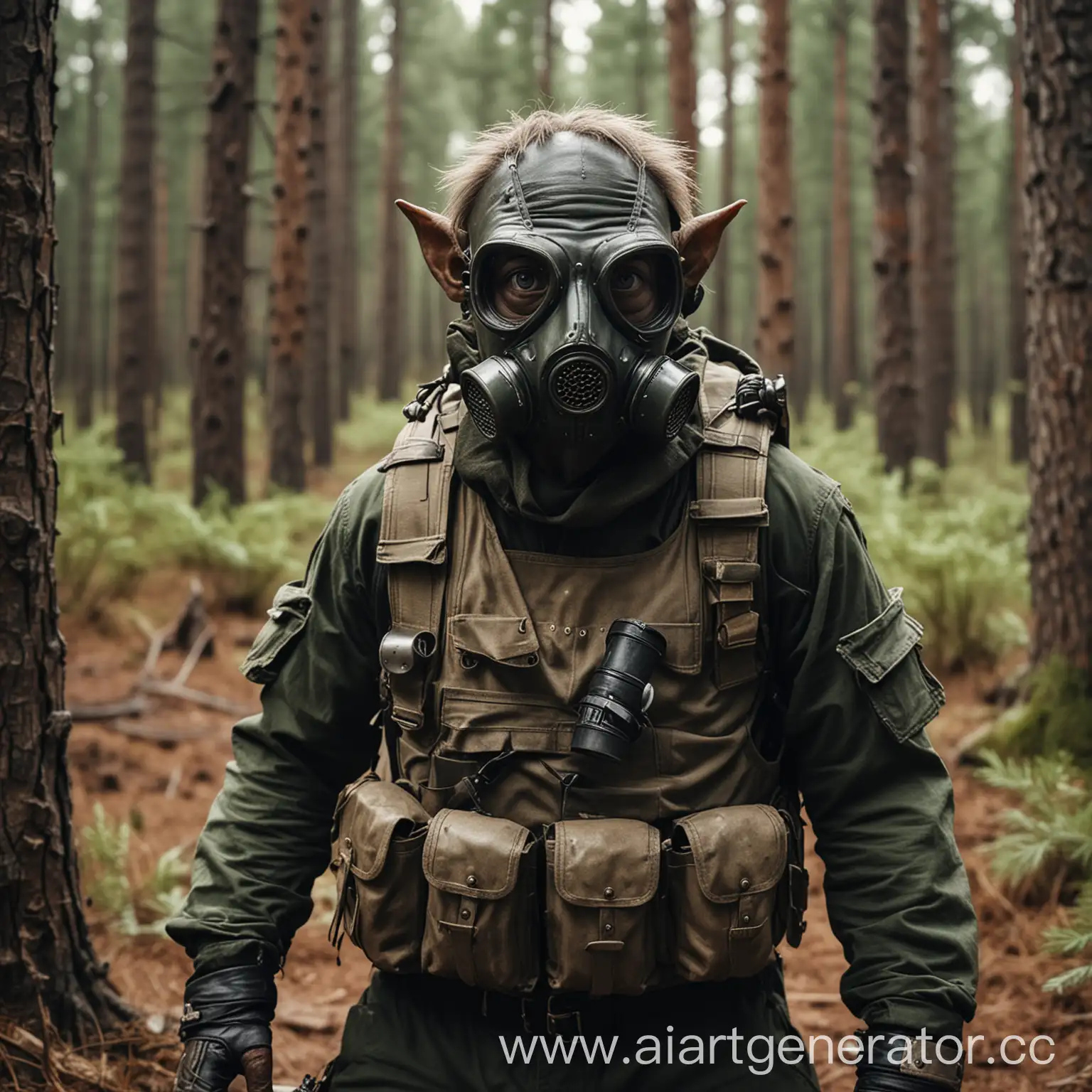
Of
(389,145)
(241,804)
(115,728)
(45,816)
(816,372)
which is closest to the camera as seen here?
(241,804)

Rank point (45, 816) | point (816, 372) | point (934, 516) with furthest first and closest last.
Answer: point (816, 372) → point (934, 516) → point (45, 816)

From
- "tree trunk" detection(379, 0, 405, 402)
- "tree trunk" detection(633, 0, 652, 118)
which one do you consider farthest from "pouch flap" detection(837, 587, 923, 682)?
"tree trunk" detection(633, 0, 652, 118)

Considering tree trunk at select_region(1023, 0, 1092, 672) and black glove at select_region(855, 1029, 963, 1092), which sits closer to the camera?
black glove at select_region(855, 1029, 963, 1092)

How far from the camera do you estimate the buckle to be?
231 cm

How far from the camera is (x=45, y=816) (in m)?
3.17

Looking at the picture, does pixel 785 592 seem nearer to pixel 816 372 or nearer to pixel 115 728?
pixel 115 728

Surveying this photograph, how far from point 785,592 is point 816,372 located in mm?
47325

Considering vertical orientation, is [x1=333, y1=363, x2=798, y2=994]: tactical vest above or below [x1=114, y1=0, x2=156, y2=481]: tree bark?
below

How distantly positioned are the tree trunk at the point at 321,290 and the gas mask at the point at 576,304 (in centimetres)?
1558

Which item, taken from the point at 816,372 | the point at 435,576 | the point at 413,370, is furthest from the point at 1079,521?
the point at 816,372

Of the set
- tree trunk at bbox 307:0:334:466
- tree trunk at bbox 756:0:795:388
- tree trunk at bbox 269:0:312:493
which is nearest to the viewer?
tree trunk at bbox 756:0:795:388

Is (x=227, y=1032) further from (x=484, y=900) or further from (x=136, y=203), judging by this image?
(x=136, y=203)

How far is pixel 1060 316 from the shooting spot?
212 inches

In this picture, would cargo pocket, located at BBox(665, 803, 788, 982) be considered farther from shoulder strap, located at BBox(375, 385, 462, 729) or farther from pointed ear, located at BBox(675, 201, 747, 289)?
pointed ear, located at BBox(675, 201, 747, 289)
